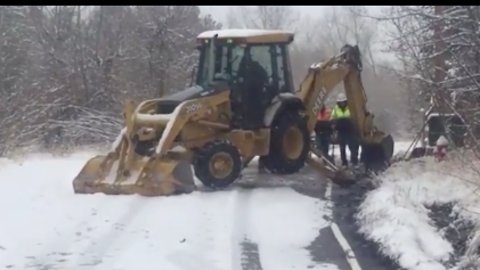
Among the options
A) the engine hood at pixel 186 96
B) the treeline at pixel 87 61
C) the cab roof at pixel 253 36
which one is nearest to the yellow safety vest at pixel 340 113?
the cab roof at pixel 253 36

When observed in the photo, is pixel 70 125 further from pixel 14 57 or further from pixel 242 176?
pixel 242 176

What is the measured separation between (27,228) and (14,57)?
88.1 feet

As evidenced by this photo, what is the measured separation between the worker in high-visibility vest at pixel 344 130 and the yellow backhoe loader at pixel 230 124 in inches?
8.1

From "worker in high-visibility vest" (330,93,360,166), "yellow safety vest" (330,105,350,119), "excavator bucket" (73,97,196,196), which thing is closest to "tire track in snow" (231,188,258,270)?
"excavator bucket" (73,97,196,196)

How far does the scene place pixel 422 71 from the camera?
15961 mm

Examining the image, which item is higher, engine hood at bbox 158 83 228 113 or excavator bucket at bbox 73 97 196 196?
engine hood at bbox 158 83 228 113

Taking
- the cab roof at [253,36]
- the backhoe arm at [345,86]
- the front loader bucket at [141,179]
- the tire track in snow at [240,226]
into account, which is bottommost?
the tire track in snow at [240,226]

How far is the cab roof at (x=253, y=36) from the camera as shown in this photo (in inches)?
691

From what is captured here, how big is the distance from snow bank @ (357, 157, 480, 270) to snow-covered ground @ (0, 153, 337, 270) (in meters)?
0.79

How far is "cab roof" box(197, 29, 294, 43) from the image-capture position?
57.6ft

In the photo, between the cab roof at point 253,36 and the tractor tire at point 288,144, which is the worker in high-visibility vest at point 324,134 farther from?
the cab roof at point 253,36

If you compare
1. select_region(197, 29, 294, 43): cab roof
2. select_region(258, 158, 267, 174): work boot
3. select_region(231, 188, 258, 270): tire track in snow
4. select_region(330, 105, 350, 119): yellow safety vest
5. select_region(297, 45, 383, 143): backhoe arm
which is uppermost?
select_region(197, 29, 294, 43): cab roof

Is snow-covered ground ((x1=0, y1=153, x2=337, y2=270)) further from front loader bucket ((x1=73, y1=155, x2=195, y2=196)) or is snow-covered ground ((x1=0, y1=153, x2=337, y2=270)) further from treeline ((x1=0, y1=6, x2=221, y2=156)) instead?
treeline ((x1=0, y1=6, x2=221, y2=156))

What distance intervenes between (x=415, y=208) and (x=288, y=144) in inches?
200
